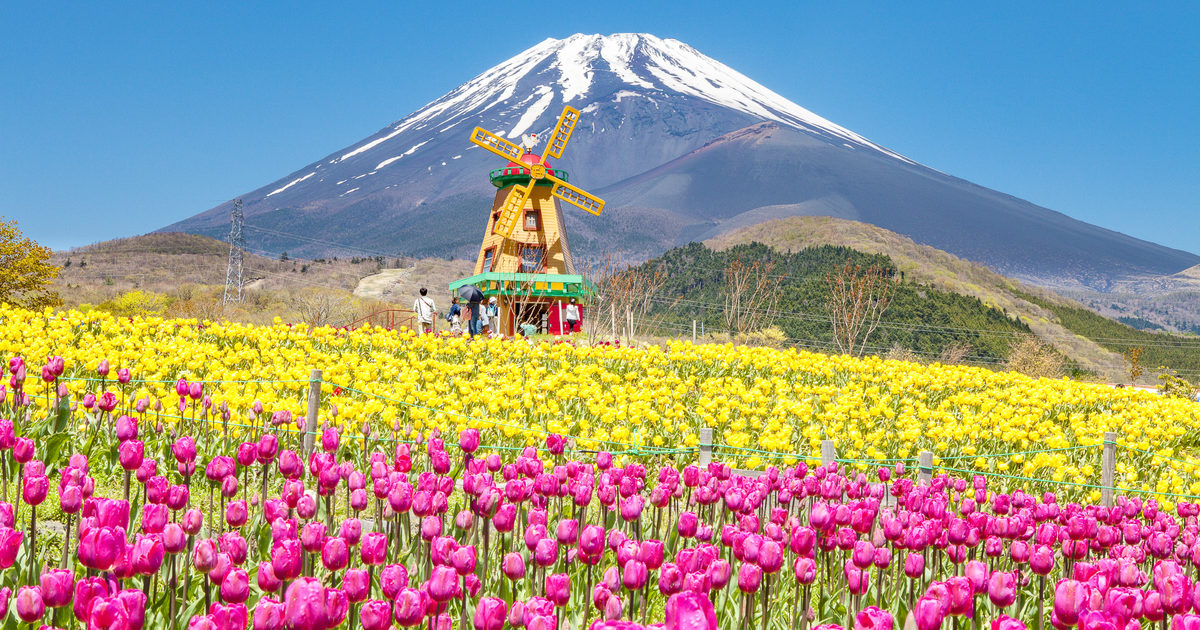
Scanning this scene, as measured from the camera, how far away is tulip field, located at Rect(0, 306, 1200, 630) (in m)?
2.72

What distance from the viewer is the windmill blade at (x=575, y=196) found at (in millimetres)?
34844

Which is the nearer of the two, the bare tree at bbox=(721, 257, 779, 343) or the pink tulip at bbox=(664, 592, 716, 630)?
the pink tulip at bbox=(664, 592, 716, 630)

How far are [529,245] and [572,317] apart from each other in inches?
301

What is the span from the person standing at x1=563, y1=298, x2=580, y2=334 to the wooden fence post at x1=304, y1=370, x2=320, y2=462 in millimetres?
18971

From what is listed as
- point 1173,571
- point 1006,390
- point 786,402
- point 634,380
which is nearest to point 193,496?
point 1173,571

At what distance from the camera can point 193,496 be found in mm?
6043

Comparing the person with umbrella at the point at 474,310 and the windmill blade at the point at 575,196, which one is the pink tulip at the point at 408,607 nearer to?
the person with umbrella at the point at 474,310

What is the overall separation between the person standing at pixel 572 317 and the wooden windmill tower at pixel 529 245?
69 centimetres

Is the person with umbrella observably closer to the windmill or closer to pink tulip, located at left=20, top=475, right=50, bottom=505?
the windmill

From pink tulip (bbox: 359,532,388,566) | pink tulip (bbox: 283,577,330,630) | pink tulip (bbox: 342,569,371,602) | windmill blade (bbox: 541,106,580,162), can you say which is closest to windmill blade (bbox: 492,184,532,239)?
windmill blade (bbox: 541,106,580,162)

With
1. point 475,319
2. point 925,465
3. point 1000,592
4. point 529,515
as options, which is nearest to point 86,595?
point 529,515

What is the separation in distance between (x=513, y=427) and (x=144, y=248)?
112m

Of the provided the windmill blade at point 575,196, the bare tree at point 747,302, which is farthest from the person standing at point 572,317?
the windmill blade at point 575,196

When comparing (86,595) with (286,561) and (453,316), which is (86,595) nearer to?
(286,561)
